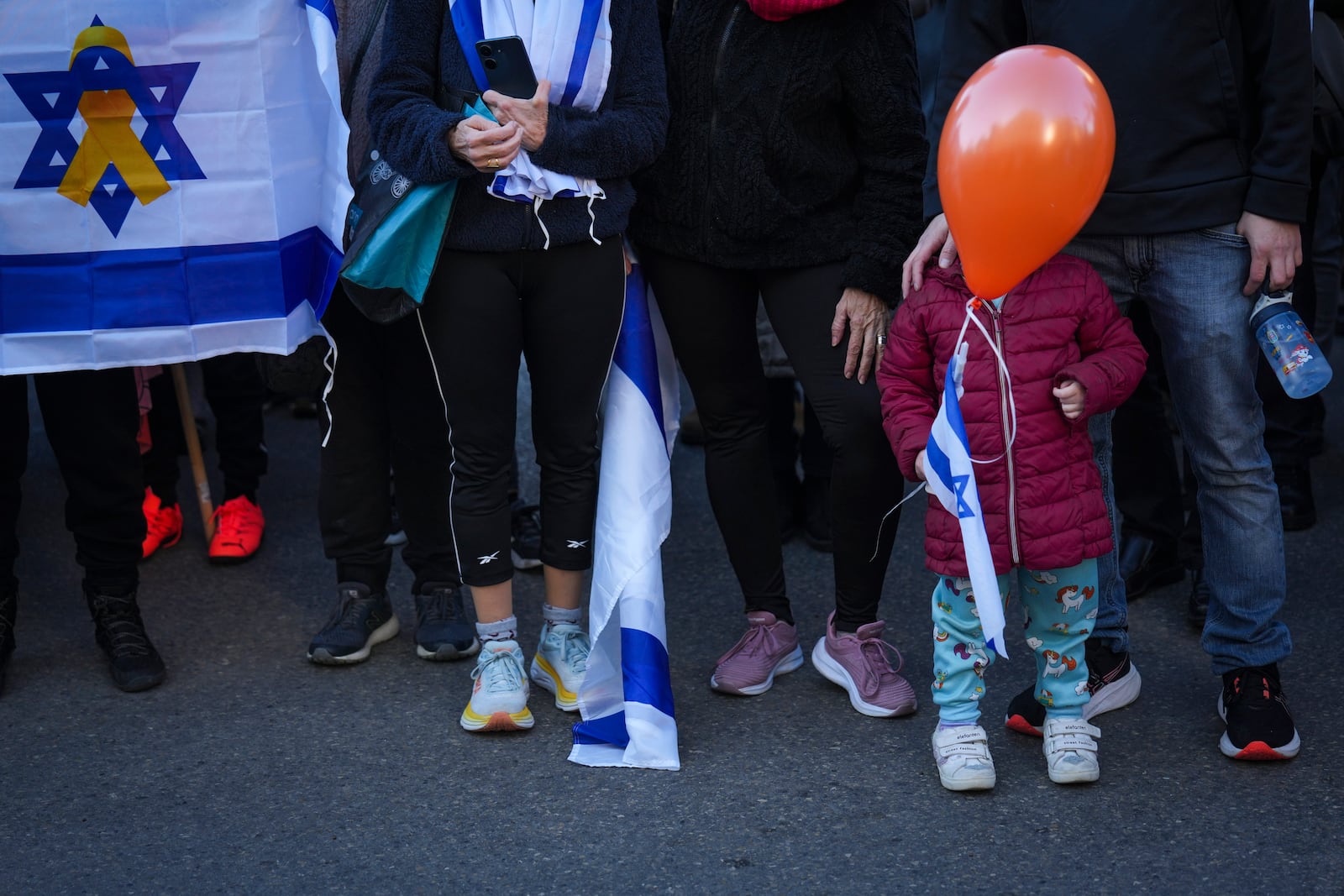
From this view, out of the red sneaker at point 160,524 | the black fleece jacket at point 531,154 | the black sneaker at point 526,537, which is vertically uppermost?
the black fleece jacket at point 531,154

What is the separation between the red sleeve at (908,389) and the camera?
8.79 feet

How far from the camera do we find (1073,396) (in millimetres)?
2543

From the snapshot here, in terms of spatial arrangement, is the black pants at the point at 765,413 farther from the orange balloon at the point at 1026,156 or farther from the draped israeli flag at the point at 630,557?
the orange balloon at the point at 1026,156

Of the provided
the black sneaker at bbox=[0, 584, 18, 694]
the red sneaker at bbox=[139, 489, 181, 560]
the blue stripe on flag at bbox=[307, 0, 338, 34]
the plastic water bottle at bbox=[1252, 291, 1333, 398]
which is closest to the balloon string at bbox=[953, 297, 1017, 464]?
the plastic water bottle at bbox=[1252, 291, 1333, 398]

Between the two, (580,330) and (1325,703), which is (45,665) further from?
(1325,703)

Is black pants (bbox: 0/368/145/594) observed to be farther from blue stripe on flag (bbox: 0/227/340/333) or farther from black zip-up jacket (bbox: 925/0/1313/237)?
black zip-up jacket (bbox: 925/0/1313/237)

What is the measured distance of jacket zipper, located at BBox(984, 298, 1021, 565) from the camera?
2.59m

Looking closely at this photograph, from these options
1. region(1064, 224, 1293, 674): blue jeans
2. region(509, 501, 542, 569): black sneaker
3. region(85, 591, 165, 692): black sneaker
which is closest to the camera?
region(1064, 224, 1293, 674): blue jeans

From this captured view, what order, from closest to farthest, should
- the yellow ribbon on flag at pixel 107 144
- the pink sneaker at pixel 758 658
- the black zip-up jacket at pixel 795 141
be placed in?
1. the black zip-up jacket at pixel 795 141
2. the yellow ribbon on flag at pixel 107 144
3. the pink sneaker at pixel 758 658

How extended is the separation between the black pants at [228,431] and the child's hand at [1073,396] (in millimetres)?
2798

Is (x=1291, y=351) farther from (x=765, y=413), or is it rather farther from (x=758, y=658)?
(x=758, y=658)

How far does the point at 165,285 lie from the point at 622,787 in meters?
1.62

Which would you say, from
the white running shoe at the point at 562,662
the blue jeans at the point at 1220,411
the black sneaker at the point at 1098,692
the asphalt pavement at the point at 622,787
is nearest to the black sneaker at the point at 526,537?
the asphalt pavement at the point at 622,787

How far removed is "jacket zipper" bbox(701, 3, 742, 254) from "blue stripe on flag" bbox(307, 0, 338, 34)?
3.11ft
